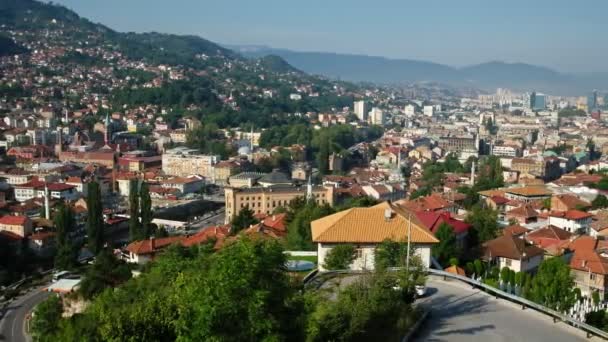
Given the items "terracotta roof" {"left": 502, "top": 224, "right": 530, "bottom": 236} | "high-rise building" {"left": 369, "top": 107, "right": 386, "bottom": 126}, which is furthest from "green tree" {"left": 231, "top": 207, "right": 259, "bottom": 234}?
"high-rise building" {"left": 369, "top": 107, "right": 386, "bottom": 126}

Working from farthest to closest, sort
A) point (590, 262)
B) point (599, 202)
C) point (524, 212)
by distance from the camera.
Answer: point (599, 202) < point (524, 212) < point (590, 262)

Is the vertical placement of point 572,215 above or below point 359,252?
below

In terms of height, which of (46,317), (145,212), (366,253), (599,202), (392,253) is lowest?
(46,317)

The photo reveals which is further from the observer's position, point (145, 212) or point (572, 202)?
point (572, 202)

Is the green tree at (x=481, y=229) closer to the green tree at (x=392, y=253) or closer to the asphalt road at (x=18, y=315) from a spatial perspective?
the green tree at (x=392, y=253)

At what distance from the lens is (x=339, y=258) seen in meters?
9.01

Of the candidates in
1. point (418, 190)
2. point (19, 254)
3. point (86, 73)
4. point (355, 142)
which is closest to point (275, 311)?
point (19, 254)

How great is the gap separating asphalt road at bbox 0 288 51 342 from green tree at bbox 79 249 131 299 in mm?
1602

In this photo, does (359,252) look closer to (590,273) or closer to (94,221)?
(590,273)

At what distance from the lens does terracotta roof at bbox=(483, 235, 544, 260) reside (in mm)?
12523

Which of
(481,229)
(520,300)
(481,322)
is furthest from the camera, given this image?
(481,229)

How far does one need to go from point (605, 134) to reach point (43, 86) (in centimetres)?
5234

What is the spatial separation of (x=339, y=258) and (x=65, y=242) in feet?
42.9

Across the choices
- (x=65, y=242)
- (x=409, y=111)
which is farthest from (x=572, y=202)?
(x=409, y=111)
